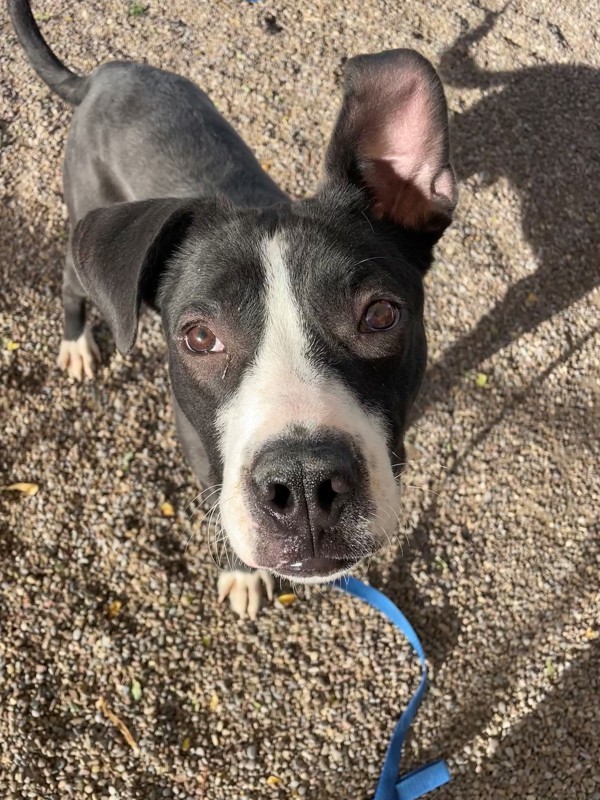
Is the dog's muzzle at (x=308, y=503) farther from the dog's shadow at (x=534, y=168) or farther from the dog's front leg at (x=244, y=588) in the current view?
the dog's shadow at (x=534, y=168)

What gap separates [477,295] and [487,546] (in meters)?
1.98

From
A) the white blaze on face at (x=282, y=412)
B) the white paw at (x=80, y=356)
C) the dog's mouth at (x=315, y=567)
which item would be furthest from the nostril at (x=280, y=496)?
the white paw at (x=80, y=356)

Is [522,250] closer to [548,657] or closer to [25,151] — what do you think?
[548,657]

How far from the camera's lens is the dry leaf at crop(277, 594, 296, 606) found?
4.04m

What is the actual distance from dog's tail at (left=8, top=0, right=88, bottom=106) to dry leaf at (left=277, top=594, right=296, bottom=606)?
3558mm

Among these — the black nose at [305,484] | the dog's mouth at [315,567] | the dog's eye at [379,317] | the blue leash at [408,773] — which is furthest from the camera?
the blue leash at [408,773]

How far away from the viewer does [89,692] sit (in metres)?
3.76

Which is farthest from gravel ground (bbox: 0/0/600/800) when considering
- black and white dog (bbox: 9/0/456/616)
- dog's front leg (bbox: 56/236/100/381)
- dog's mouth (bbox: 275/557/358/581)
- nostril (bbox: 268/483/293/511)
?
nostril (bbox: 268/483/293/511)

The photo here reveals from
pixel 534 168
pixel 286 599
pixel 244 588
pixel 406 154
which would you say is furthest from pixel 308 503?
pixel 534 168

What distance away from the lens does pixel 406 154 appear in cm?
279

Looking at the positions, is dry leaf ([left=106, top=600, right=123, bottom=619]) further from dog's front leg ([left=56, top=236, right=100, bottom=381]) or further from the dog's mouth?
the dog's mouth

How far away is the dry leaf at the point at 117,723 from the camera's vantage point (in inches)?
143

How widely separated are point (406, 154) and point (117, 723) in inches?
131

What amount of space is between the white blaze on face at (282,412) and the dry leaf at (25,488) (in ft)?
7.77
